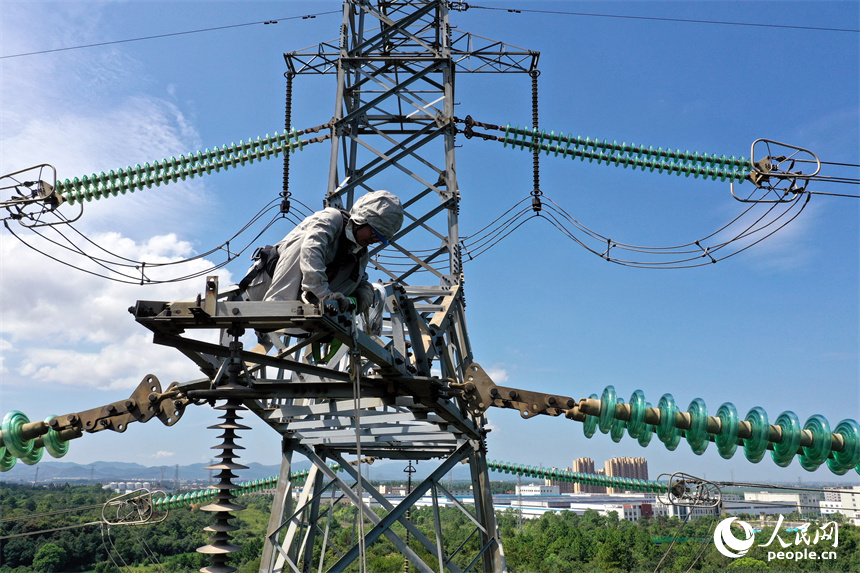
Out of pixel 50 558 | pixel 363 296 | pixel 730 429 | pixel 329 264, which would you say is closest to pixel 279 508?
pixel 363 296

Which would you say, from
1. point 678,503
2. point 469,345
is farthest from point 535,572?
point 469,345

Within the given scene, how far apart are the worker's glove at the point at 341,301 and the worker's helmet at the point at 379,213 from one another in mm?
618

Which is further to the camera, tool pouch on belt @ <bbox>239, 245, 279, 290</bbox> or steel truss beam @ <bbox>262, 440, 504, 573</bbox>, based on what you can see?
steel truss beam @ <bbox>262, 440, 504, 573</bbox>

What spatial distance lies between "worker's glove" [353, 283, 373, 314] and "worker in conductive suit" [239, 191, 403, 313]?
23 centimetres

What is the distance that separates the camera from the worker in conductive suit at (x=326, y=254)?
4531 mm

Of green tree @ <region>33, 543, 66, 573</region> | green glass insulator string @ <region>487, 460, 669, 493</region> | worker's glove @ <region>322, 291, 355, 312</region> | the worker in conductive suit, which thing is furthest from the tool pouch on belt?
green tree @ <region>33, 543, 66, 573</region>

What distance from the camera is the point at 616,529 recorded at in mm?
64125

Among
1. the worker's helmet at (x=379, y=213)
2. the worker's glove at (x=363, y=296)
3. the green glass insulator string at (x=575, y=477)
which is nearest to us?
the worker's helmet at (x=379, y=213)

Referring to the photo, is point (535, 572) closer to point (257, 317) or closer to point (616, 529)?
point (616, 529)

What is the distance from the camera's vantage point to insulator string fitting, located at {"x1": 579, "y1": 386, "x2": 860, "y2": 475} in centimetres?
572

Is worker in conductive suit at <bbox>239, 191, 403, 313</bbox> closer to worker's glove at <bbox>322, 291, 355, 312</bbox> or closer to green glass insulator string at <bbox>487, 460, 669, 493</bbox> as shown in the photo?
worker's glove at <bbox>322, 291, 355, 312</bbox>

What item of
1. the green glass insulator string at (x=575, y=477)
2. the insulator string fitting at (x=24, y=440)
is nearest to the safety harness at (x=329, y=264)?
the insulator string fitting at (x=24, y=440)

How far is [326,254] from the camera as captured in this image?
15.9 feet

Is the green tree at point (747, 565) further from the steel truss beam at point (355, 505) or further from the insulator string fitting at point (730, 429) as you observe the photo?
the insulator string fitting at point (730, 429)
